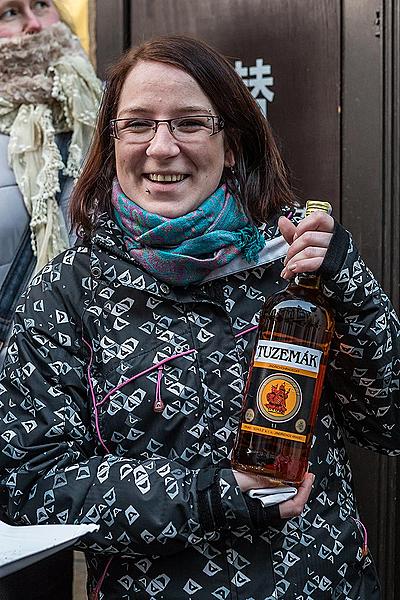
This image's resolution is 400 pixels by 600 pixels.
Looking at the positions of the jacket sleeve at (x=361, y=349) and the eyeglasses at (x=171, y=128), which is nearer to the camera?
the jacket sleeve at (x=361, y=349)

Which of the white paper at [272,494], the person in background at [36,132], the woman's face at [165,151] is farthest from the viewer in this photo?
the person in background at [36,132]

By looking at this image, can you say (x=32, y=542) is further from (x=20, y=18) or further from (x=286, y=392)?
(x=20, y=18)

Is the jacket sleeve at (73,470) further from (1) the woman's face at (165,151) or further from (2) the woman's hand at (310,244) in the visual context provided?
(2) the woman's hand at (310,244)

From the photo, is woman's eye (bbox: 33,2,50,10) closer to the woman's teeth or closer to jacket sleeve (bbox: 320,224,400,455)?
the woman's teeth

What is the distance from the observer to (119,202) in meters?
1.97

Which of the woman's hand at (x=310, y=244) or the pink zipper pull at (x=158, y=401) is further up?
the woman's hand at (x=310, y=244)

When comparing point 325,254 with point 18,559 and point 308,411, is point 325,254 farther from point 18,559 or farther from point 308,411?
point 18,559

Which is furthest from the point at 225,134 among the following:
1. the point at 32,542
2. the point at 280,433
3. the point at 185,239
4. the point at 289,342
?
the point at 32,542

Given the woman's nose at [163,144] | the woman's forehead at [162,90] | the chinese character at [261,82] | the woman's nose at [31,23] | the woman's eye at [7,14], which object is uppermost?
the woman's eye at [7,14]

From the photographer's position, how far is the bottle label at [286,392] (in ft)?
5.60

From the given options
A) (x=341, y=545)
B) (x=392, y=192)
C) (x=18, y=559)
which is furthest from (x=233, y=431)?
(x=392, y=192)

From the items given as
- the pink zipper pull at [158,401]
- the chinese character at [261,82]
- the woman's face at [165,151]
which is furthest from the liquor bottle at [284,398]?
the chinese character at [261,82]

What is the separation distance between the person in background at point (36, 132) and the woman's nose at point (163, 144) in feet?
2.90

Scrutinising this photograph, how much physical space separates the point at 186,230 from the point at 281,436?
47cm
